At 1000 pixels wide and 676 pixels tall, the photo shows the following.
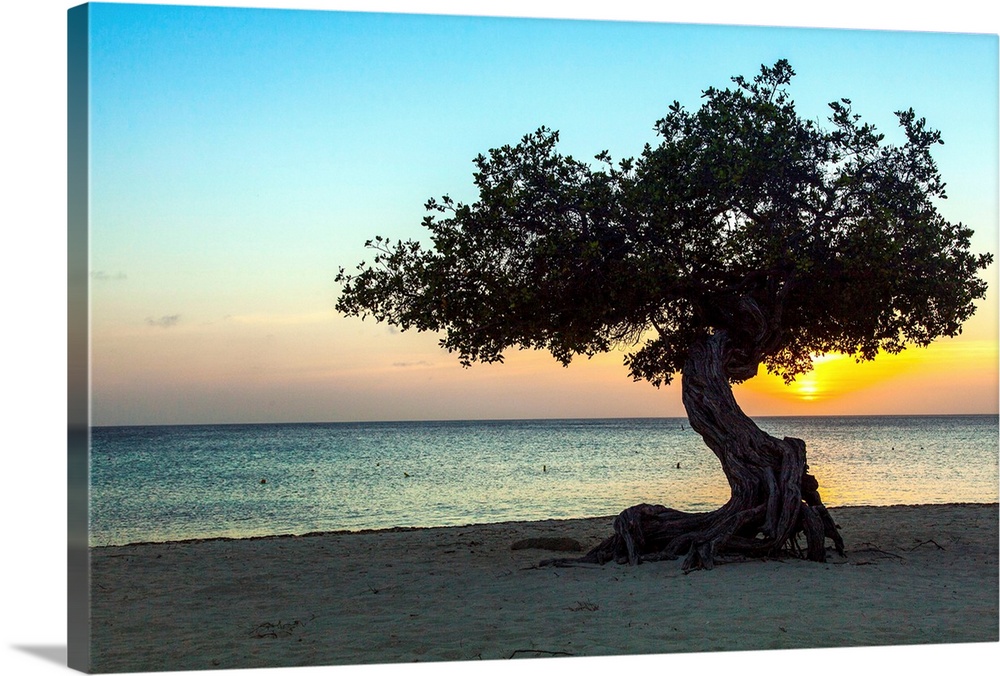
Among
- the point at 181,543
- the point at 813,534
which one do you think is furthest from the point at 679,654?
the point at 181,543

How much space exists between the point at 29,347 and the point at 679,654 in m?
7.05

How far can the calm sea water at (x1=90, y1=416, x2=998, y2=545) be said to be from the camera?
124 ft

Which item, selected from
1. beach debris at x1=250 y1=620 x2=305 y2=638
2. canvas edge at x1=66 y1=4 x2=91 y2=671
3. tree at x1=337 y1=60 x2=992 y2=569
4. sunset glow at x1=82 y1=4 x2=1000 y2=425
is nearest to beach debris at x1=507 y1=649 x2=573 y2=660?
beach debris at x1=250 y1=620 x2=305 y2=638

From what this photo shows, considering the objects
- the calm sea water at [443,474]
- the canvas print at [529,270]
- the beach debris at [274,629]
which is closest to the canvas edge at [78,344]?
the canvas print at [529,270]

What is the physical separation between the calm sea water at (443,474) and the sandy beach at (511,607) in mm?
7870

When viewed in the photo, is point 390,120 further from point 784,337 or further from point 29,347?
point 784,337

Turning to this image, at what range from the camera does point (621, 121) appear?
13422mm

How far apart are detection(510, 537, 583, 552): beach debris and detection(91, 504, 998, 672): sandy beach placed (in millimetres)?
313

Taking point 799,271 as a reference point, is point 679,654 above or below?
below

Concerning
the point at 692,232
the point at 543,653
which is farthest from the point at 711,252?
the point at 543,653

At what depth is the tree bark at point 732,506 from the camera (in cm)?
1350

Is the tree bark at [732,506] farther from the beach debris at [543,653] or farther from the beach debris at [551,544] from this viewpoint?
the beach debris at [543,653]

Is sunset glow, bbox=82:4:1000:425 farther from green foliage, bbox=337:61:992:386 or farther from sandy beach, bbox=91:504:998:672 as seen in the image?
sandy beach, bbox=91:504:998:672

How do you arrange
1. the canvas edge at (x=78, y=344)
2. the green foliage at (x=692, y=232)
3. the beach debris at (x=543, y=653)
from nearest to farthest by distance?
the canvas edge at (x=78, y=344), the beach debris at (x=543, y=653), the green foliage at (x=692, y=232)
